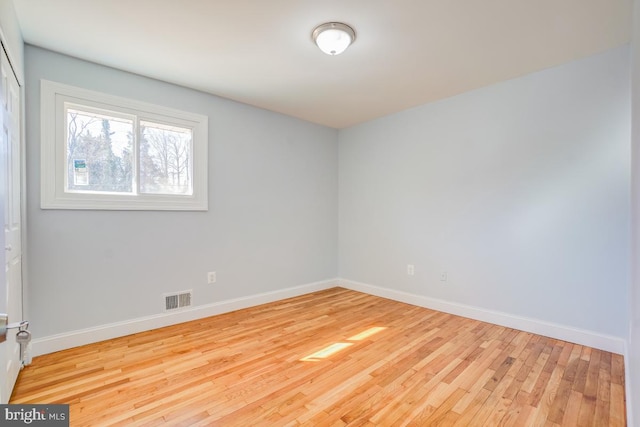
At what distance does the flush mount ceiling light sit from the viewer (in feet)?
7.12

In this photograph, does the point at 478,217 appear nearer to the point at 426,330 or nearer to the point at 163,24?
the point at 426,330

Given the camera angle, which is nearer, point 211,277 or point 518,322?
point 518,322

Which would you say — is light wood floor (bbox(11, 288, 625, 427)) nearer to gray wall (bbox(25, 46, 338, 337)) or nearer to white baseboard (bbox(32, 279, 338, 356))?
white baseboard (bbox(32, 279, 338, 356))

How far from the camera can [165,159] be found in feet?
10.3

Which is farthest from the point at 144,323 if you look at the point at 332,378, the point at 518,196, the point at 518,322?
the point at 518,196

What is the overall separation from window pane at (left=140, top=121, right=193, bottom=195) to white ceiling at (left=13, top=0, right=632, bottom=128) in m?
0.53

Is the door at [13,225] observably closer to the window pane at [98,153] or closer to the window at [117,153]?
the window at [117,153]

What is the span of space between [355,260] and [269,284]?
4.53 feet

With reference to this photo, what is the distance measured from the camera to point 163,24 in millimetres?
2148

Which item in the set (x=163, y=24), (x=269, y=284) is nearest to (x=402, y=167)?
(x=269, y=284)

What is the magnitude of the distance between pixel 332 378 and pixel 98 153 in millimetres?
2788

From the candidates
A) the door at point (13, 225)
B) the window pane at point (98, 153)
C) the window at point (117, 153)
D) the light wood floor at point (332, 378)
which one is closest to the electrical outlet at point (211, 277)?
the light wood floor at point (332, 378)

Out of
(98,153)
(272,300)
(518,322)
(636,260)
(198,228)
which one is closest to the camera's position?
(636,260)

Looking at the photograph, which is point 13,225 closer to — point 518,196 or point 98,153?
point 98,153
